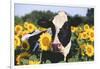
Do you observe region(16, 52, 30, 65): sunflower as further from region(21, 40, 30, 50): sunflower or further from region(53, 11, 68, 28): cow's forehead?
region(53, 11, 68, 28): cow's forehead

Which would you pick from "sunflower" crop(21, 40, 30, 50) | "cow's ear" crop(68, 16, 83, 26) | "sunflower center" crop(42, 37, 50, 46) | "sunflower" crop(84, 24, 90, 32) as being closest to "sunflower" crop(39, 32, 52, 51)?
"sunflower center" crop(42, 37, 50, 46)

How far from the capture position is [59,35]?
5.61 feet

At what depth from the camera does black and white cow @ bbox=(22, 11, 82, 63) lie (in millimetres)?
1671

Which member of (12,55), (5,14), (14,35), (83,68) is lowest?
(83,68)

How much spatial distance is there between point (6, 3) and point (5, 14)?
0.27ft

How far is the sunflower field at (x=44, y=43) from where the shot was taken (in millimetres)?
1594

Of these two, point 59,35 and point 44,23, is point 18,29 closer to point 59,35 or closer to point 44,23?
point 44,23

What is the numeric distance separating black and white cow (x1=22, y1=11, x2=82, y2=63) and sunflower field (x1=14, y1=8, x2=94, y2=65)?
0.03 m

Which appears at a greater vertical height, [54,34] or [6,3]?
[6,3]

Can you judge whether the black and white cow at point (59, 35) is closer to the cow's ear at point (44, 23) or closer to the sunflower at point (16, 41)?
Answer: the cow's ear at point (44, 23)
